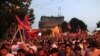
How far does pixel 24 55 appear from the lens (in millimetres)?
13562

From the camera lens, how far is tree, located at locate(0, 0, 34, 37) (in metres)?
46.4

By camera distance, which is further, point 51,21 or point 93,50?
point 51,21

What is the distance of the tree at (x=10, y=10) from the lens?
152 feet

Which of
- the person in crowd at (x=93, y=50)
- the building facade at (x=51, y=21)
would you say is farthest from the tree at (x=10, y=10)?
the building facade at (x=51, y=21)

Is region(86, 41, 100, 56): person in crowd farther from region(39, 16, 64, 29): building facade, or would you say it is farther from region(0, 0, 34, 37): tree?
region(39, 16, 64, 29): building facade

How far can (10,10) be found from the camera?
1902 inches

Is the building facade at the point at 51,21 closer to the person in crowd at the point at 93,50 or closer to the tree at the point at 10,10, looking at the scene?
the tree at the point at 10,10

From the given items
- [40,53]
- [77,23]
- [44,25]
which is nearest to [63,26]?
[77,23]

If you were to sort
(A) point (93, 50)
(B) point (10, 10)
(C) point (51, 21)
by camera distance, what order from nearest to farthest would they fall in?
(A) point (93, 50) < (B) point (10, 10) < (C) point (51, 21)

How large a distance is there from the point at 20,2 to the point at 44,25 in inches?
3649

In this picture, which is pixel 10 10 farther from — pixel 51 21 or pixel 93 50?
pixel 51 21

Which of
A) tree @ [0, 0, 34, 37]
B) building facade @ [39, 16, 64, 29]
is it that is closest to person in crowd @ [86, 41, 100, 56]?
tree @ [0, 0, 34, 37]

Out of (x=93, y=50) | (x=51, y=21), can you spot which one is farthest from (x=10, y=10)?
(x=51, y=21)

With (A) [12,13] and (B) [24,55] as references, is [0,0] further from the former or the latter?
(B) [24,55]
